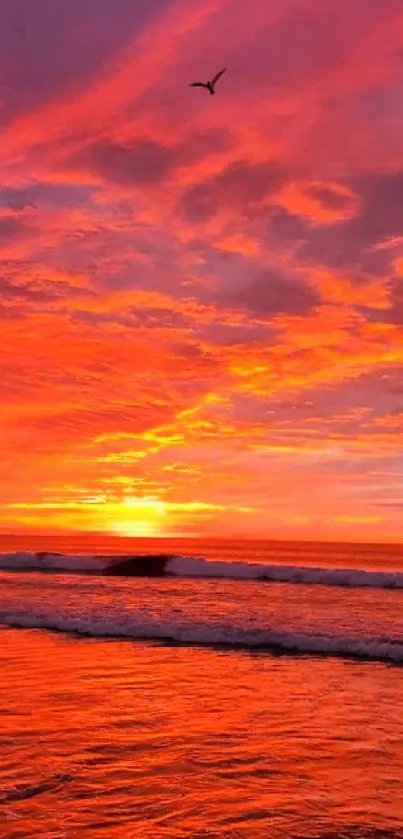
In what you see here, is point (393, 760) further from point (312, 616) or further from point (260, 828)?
point (312, 616)

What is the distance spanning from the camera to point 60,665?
16125mm

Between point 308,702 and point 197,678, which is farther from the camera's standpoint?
point 197,678

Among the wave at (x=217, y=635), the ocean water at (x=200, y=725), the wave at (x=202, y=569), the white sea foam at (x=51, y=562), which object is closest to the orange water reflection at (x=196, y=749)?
the ocean water at (x=200, y=725)

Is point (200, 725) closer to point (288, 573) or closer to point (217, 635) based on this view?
point (217, 635)

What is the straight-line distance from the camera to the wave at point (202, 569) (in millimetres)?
44656

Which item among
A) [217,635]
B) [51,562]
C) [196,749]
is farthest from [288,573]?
[196,749]

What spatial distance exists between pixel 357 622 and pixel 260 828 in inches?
665

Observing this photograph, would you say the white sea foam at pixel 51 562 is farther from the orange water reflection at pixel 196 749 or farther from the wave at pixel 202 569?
the orange water reflection at pixel 196 749

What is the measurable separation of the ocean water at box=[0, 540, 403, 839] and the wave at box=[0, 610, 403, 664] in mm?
59

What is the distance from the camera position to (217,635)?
20.7 m

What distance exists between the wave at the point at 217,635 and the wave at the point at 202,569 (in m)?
22.3

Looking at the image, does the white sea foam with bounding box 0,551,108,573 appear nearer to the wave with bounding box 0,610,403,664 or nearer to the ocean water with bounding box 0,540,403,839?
the wave with bounding box 0,610,403,664

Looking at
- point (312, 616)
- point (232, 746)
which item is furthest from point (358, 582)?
point (232, 746)

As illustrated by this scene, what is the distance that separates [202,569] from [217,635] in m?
33.1
